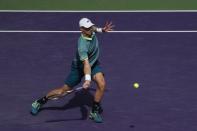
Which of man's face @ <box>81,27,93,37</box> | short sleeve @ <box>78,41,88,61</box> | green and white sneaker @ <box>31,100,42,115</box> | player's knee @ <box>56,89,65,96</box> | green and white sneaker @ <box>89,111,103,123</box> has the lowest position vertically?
green and white sneaker @ <box>89,111,103,123</box>

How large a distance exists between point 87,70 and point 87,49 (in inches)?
18.8

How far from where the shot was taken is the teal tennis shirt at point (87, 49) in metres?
13.1

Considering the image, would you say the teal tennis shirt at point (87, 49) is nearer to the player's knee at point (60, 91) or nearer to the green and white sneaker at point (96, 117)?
the player's knee at point (60, 91)

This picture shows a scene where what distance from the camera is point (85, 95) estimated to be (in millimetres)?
14922

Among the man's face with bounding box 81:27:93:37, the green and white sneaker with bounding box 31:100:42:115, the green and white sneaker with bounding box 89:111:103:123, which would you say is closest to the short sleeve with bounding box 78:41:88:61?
the man's face with bounding box 81:27:93:37

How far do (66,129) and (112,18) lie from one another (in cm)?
717

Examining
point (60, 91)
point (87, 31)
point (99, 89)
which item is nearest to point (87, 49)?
point (87, 31)

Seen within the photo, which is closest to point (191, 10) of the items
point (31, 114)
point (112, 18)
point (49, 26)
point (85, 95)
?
point (112, 18)

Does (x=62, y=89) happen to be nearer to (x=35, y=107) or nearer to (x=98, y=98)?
(x=35, y=107)

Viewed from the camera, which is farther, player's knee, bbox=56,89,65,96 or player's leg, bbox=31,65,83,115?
player's knee, bbox=56,89,65,96

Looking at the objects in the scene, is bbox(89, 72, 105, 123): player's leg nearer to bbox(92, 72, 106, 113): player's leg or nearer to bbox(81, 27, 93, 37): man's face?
bbox(92, 72, 106, 113): player's leg

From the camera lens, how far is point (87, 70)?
1298 centimetres

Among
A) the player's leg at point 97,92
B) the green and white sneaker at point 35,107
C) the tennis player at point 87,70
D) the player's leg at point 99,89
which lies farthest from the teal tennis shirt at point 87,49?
the green and white sneaker at point 35,107

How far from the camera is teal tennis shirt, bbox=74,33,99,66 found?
1309 centimetres
